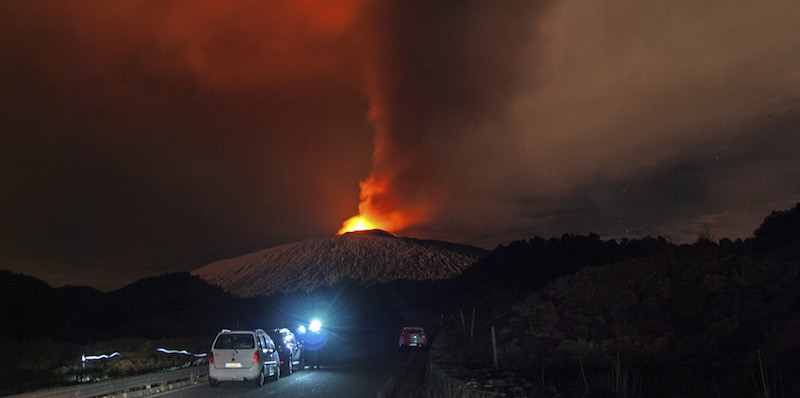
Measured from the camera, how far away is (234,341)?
18109 millimetres

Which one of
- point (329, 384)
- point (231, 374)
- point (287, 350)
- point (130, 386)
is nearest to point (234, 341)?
point (231, 374)

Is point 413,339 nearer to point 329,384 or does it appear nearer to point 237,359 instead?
point 329,384

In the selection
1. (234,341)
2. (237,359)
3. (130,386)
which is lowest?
(130,386)

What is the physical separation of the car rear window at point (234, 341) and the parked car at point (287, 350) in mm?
2919

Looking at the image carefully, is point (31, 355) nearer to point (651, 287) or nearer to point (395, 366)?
point (395, 366)

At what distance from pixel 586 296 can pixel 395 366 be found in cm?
897

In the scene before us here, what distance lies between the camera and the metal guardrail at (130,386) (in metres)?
12.7

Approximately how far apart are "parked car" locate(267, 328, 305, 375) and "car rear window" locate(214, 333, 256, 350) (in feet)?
9.58

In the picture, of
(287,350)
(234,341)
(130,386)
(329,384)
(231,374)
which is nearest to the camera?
(130,386)

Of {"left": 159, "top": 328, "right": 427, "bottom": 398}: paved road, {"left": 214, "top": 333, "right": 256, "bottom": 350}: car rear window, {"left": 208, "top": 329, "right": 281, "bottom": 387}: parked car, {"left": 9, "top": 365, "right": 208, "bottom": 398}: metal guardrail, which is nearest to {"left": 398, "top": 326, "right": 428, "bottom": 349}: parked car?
{"left": 159, "top": 328, "right": 427, "bottom": 398}: paved road

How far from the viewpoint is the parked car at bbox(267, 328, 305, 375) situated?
69.6 ft

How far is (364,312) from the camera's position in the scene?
10981 centimetres

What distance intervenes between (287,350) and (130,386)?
24.4 feet

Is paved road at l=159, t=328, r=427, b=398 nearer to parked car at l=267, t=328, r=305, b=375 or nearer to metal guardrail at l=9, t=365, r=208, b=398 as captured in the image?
parked car at l=267, t=328, r=305, b=375
